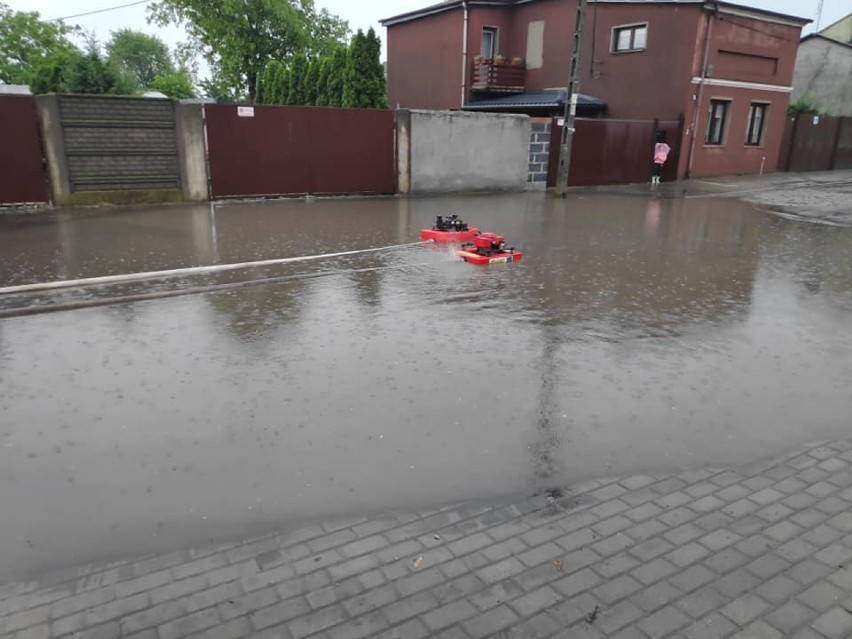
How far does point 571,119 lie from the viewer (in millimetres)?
16531

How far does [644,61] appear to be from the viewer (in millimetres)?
23438

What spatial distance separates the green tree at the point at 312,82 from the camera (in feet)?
88.5

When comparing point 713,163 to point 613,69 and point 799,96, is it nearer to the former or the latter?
point 613,69

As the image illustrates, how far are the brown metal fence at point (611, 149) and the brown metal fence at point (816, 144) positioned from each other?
833 cm

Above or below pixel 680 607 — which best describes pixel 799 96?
above

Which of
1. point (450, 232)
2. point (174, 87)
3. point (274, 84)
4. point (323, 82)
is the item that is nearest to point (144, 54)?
point (174, 87)

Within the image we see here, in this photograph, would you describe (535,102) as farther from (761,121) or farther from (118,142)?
(118,142)

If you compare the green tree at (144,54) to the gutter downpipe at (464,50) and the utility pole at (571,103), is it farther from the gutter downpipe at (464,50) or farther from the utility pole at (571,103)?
the utility pole at (571,103)

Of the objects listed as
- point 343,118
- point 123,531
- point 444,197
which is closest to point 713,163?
point 444,197

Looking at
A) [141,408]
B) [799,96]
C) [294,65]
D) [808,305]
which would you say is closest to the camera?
[141,408]

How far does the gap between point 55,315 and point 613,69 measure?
23417 millimetres

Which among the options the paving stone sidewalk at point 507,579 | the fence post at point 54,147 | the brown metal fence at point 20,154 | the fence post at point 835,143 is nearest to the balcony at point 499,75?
the fence post at point 835,143

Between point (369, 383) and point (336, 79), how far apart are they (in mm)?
23589

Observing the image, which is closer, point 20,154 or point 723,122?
point 20,154
